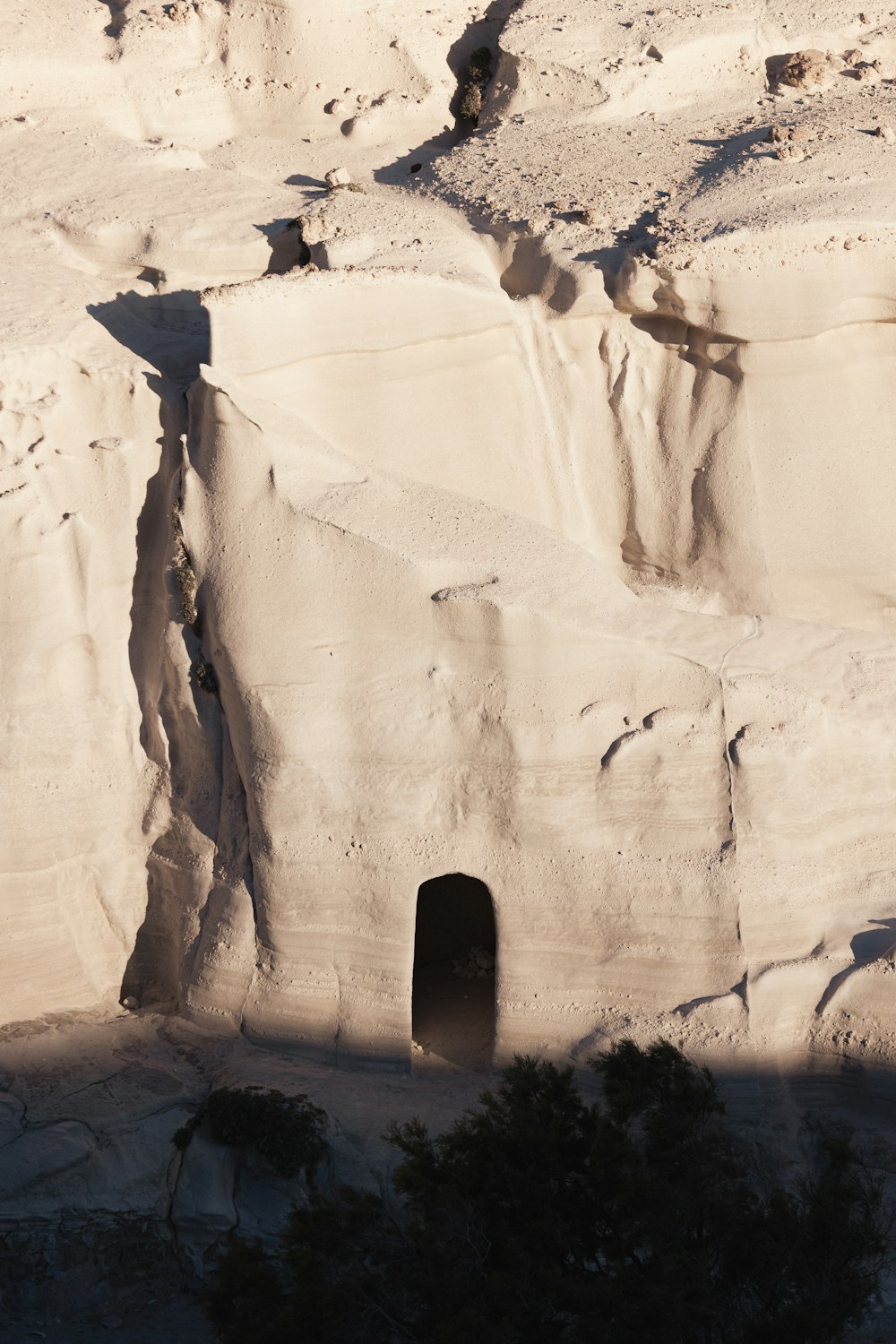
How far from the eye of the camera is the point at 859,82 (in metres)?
17.4

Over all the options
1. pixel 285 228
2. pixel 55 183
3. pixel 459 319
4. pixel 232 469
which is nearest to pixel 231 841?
pixel 232 469

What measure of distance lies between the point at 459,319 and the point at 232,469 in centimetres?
256

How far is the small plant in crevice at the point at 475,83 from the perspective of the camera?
63.0ft

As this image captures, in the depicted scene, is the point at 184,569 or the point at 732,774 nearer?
the point at 732,774

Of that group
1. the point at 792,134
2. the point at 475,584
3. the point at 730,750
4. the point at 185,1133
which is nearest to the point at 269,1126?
the point at 185,1133

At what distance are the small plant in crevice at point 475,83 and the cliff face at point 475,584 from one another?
1776 millimetres

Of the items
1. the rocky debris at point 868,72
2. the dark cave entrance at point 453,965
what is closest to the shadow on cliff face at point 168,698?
the dark cave entrance at point 453,965

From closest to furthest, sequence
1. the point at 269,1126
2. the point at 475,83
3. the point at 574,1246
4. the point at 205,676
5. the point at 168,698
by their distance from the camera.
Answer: the point at 574,1246, the point at 269,1126, the point at 205,676, the point at 168,698, the point at 475,83

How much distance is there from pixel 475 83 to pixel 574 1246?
1329cm

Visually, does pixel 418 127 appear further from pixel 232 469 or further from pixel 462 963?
pixel 462 963

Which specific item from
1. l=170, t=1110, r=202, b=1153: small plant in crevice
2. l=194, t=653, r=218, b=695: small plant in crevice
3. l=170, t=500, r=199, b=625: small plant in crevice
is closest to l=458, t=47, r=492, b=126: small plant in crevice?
l=170, t=500, r=199, b=625: small plant in crevice

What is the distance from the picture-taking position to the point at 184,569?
47.4ft

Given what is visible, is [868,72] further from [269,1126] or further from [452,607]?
[269,1126]

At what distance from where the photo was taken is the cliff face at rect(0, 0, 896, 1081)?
1368cm
